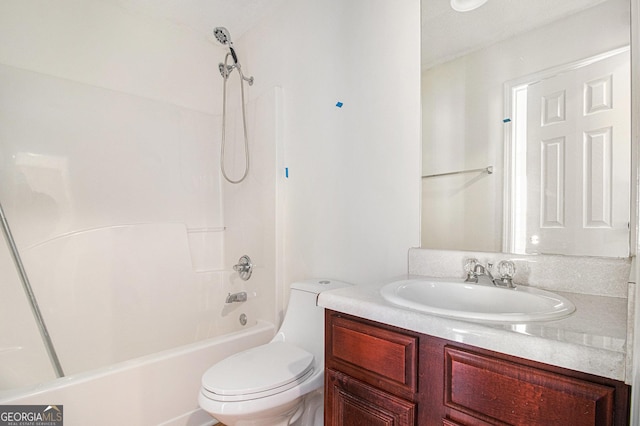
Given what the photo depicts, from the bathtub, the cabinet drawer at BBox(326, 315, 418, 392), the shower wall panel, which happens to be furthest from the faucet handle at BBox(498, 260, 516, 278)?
the shower wall panel

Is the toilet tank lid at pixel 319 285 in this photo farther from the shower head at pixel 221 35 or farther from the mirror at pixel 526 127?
the shower head at pixel 221 35

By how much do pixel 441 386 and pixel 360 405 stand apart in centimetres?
28

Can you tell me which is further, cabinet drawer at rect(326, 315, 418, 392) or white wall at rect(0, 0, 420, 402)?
white wall at rect(0, 0, 420, 402)

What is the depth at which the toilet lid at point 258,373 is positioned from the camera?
1060 millimetres

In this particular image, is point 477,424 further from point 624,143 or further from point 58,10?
point 58,10

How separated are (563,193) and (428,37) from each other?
83 cm

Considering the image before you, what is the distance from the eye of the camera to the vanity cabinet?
54 cm

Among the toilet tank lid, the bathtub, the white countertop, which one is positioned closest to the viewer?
the white countertop

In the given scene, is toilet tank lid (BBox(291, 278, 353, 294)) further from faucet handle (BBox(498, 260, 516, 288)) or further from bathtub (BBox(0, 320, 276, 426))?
faucet handle (BBox(498, 260, 516, 288))

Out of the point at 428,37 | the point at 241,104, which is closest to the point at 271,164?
the point at 241,104

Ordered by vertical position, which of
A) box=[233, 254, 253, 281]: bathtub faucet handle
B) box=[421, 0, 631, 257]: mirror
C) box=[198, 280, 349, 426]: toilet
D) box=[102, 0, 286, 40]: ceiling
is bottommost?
box=[198, 280, 349, 426]: toilet

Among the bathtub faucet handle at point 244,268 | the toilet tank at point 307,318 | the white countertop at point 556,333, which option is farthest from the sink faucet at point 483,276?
the bathtub faucet handle at point 244,268

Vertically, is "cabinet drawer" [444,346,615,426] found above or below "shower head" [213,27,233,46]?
below

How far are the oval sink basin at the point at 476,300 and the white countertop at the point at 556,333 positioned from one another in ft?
0.06
